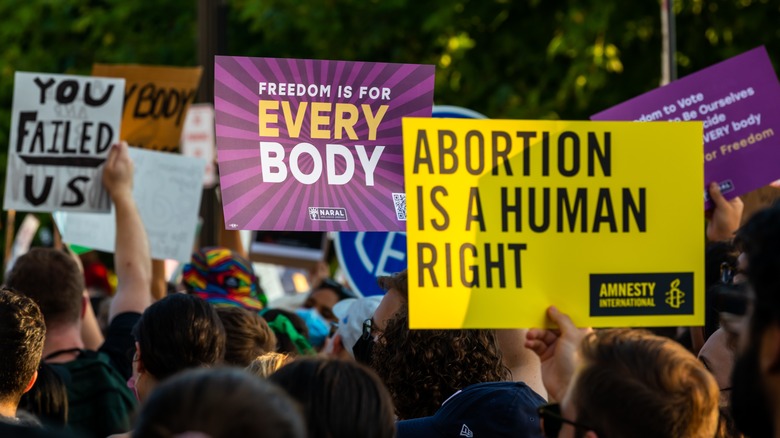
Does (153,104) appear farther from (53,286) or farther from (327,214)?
(327,214)

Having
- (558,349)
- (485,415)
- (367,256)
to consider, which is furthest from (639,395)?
(367,256)

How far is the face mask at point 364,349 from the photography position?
181 inches

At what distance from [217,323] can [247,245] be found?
645cm

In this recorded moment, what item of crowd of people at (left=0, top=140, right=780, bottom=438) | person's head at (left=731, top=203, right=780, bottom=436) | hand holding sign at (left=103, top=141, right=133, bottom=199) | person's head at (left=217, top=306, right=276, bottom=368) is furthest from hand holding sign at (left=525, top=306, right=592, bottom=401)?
hand holding sign at (left=103, top=141, right=133, bottom=199)

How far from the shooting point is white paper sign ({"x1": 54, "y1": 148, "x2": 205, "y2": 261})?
20.7 feet

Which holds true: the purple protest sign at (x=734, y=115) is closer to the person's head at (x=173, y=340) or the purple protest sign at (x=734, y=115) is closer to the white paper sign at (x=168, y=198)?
the person's head at (x=173, y=340)

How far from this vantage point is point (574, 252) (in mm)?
3119

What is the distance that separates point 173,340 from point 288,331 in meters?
1.57

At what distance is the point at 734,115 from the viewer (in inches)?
194

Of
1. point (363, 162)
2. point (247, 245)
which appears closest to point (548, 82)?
point (247, 245)

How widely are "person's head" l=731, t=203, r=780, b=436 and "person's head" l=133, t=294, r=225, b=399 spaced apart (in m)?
1.94

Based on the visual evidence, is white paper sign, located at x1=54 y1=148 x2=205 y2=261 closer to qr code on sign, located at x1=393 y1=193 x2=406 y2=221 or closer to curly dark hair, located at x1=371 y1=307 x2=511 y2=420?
curly dark hair, located at x1=371 y1=307 x2=511 y2=420

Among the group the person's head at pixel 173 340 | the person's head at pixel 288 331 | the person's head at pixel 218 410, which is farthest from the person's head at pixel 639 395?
the person's head at pixel 288 331

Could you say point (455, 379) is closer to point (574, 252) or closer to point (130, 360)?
point (574, 252)
